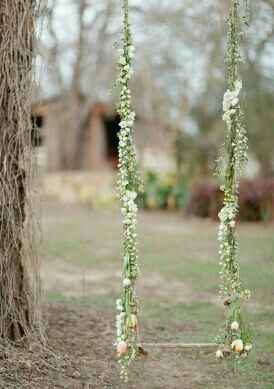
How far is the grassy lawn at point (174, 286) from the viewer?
4.32 metres

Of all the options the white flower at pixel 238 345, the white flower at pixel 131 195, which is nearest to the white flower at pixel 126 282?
the white flower at pixel 131 195

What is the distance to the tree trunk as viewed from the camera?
420 cm

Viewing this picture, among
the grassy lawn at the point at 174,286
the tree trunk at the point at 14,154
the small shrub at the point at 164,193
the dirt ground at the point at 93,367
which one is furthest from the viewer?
the small shrub at the point at 164,193

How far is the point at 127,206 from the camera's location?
360cm

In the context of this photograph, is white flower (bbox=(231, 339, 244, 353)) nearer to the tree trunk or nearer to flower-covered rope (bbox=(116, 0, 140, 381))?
flower-covered rope (bbox=(116, 0, 140, 381))

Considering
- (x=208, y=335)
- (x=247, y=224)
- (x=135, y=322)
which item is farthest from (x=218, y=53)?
(x=135, y=322)

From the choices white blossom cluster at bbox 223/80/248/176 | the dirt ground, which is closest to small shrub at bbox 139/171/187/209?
the dirt ground

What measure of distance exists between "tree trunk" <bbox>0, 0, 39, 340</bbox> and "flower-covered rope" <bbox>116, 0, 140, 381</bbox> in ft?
2.97

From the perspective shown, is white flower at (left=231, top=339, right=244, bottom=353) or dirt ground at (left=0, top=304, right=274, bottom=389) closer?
white flower at (left=231, top=339, right=244, bottom=353)

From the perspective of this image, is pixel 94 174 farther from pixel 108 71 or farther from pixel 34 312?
pixel 34 312

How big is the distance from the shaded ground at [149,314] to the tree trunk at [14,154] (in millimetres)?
345

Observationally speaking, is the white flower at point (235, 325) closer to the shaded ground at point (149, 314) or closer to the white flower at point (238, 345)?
the white flower at point (238, 345)

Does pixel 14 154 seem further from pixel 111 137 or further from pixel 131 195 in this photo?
pixel 111 137

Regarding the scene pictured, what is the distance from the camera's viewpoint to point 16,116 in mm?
4273
